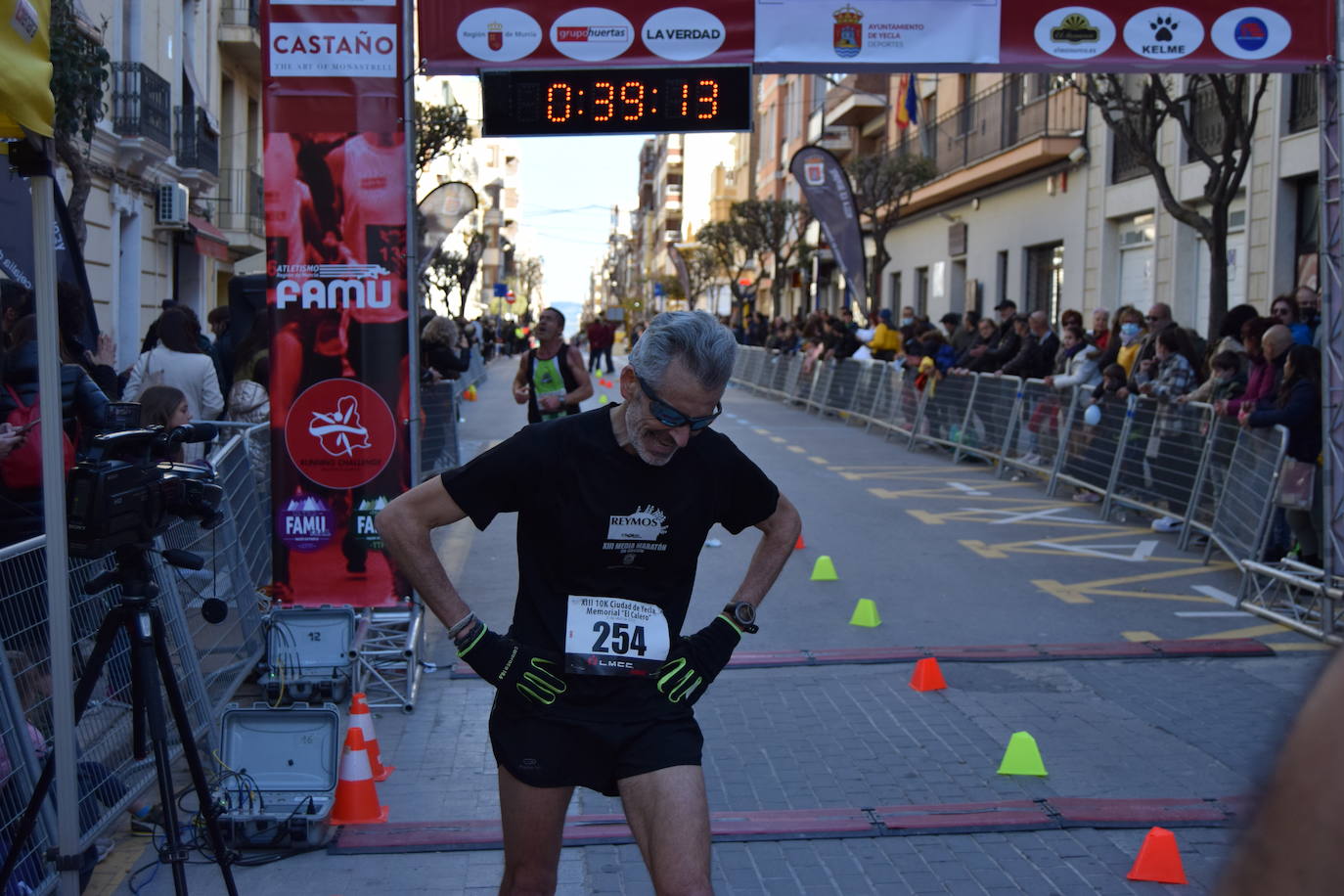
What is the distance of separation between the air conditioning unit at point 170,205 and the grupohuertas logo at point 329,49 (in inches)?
805

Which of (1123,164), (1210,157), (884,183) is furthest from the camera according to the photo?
(884,183)

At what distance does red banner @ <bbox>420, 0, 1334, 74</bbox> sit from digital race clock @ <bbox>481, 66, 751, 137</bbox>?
0.74 feet

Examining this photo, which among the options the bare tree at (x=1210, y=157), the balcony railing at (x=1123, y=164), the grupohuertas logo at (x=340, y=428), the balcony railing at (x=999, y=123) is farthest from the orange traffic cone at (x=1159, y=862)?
the balcony railing at (x=999, y=123)

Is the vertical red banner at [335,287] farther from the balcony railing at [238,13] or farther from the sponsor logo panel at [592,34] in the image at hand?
the balcony railing at [238,13]

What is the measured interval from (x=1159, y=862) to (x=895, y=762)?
1.44 metres

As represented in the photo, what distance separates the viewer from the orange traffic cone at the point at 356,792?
5.23 meters

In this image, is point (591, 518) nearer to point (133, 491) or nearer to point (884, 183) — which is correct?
point (133, 491)

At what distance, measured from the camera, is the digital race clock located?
8.09 metres

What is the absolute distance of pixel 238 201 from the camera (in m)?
32.9

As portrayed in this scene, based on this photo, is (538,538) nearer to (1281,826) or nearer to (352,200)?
(1281,826)


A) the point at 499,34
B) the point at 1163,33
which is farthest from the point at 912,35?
the point at 499,34

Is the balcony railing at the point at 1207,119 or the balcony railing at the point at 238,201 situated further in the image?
the balcony railing at the point at 238,201

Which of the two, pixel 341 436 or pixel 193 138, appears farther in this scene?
pixel 193 138

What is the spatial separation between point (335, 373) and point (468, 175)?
243 ft
